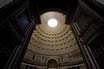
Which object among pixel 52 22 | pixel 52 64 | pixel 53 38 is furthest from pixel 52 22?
pixel 52 64

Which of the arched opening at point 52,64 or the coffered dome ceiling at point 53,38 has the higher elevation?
the coffered dome ceiling at point 53,38

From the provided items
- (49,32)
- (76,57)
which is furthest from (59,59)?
(49,32)

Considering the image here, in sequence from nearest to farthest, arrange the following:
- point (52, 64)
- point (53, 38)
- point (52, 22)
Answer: point (52, 64), point (52, 22), point (53, 38)

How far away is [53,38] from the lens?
749 inches

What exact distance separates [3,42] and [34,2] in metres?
3.21

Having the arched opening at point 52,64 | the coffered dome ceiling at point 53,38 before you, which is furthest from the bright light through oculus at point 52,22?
the arched opening at point 52,64

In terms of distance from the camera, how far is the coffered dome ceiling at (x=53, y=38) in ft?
52.3

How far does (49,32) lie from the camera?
19.6 m

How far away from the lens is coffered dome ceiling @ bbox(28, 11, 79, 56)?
1593 cm

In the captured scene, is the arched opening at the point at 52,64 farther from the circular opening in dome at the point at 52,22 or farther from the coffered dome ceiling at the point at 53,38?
the circular opening in dome at the point at 52,22

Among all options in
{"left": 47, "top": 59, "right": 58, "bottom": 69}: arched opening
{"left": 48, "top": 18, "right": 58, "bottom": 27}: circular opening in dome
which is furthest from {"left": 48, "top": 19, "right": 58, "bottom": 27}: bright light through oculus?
{"left": 47, "top": 59, "right": 58, "bottom": 69}: arched opening

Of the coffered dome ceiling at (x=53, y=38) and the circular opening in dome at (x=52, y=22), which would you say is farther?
the circular opening in dome at (x=52, y=22)

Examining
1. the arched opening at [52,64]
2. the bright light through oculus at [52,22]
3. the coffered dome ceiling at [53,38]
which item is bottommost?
the arched opening at [52,64]

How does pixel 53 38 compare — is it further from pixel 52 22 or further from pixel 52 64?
pixel 52 64
